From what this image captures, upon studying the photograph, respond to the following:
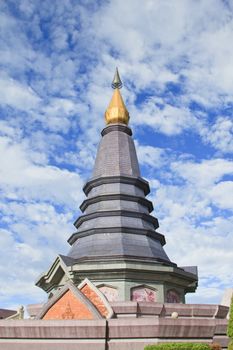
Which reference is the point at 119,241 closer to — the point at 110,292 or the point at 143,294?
the point at 110,292

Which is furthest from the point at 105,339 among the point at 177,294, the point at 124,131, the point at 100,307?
the point at 124,131

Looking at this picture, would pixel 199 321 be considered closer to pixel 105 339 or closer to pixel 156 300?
pixel 105 339

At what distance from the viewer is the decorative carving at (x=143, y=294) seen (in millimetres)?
21781

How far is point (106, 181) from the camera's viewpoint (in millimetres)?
27688

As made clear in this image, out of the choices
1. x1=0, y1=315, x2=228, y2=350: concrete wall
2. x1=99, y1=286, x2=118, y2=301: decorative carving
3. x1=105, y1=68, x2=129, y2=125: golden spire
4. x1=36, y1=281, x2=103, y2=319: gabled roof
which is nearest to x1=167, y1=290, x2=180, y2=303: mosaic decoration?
x1=99, y1=286, x2=118, y2=301: decorative carving

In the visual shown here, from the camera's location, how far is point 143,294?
22.0 metres

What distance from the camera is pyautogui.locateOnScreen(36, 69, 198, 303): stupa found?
21.6 metres

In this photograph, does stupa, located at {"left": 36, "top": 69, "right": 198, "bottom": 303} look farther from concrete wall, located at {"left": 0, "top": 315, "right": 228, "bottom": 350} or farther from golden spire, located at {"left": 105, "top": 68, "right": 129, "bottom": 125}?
concrete wall, located at {"left": 0, "top": 315, "right": 228, "bottom": 350}

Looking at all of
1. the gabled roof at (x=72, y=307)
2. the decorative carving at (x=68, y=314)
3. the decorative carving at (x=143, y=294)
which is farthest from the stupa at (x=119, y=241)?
the decorative carving at (x=68, y=314)

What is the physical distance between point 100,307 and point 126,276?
596 cm

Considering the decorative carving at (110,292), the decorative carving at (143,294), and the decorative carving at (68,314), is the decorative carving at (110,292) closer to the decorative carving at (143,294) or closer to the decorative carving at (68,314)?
the decorative carving at (143,294)

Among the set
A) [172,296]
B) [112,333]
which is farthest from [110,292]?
[112,333]

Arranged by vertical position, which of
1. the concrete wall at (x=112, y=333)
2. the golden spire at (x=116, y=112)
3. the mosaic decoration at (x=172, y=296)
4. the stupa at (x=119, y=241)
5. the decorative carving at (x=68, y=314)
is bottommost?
the concrete wall at (x=112, y=333)

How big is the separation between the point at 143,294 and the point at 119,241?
3.47 metres
